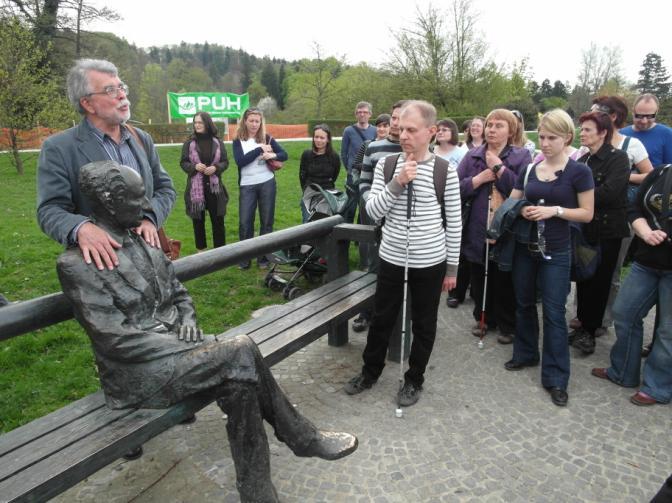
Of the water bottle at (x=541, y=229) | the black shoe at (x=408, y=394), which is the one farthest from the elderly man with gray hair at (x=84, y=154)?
the water bottle at (x=541, y=229)

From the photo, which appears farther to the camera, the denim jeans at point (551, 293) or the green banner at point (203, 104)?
the green banner at point (203, 104)

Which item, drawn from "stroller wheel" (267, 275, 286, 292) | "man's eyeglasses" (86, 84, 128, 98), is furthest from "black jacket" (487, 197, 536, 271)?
"man's eyeglasses" (86, 84, 128, 98)

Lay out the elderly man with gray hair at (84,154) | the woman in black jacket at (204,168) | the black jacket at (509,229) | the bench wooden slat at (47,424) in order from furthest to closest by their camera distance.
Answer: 1. the woman in black jacket at (204,168)
2. the black jacket at (509,229)
3. the elderly man with gray hair at (84,154)
4. the bench wooden slat at (47,424)

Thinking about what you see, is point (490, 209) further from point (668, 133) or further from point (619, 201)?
point (668, 133)

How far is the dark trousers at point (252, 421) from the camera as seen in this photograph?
237 centimetres

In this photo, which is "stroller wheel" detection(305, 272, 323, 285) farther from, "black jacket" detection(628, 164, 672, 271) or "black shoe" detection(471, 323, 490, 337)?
"black jacket" detection(628, 164, 672, 271)

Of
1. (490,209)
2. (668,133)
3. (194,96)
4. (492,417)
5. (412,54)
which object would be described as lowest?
(492,417)

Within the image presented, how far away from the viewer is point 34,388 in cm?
372

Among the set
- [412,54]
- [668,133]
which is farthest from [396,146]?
[412,54]

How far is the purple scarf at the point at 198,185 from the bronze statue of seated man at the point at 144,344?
4.28 metres

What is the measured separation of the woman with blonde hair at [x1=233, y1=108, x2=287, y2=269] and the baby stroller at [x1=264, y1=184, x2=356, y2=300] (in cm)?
80

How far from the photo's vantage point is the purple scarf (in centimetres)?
662

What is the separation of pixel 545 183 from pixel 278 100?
72778 millimetres

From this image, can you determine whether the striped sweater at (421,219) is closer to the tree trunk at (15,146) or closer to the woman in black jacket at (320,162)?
the woman in black jacket at (320,162)
